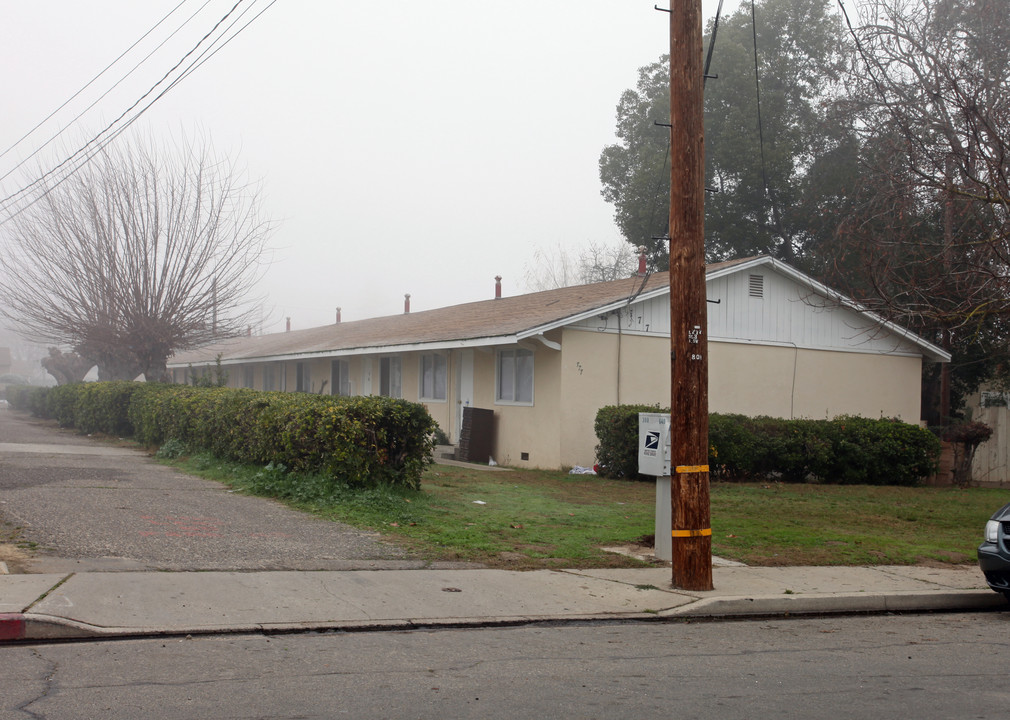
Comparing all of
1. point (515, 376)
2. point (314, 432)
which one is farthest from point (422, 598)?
point (515, 376)

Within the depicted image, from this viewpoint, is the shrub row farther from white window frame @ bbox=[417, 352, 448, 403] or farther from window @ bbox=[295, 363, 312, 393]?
window @ bbox=[295, 363, 312, 393]

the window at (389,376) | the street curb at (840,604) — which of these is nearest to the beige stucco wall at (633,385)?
the window at (389,376)

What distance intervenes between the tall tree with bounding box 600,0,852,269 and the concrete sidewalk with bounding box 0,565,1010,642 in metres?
24.7

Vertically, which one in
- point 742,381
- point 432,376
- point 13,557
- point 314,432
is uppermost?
point 432,376

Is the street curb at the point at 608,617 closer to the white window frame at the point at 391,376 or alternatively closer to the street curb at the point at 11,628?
the street curb at the point at 11,628

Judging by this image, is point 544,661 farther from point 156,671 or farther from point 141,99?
point 141,99

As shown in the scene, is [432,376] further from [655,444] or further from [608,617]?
[608,617]

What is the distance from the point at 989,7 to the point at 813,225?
19.1m

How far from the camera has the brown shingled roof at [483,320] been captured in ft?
64.5

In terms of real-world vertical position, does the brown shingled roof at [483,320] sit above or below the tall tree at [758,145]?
below

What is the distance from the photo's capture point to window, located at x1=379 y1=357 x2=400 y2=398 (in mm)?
26219

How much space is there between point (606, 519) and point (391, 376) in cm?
1509

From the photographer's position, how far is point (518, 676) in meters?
5.77

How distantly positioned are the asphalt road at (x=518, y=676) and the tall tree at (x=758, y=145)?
26.8 m
